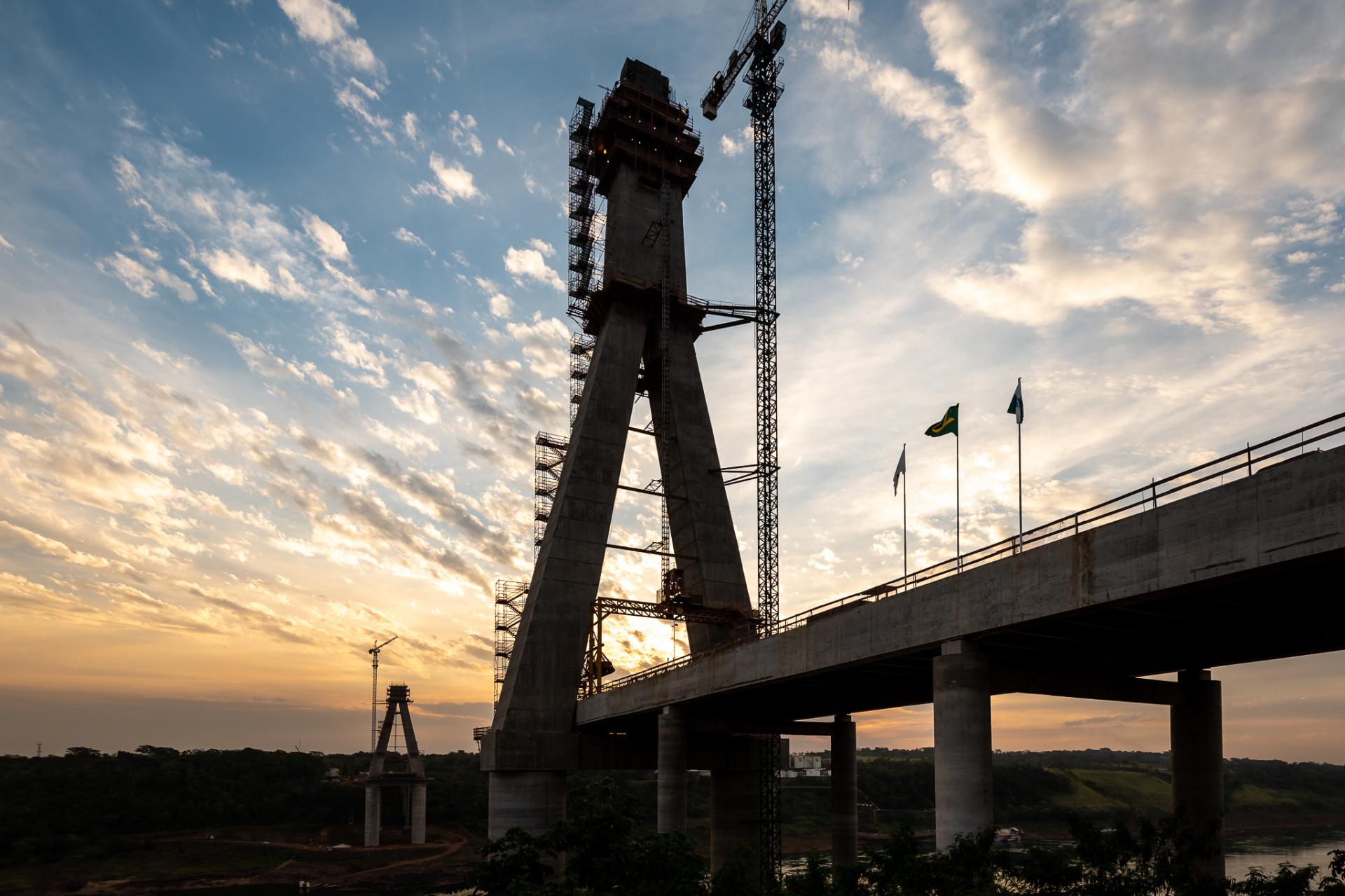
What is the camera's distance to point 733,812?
5484 cm

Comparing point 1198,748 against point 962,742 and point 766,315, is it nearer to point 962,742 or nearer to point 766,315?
point 962,742

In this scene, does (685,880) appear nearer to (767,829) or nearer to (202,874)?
(767,829)

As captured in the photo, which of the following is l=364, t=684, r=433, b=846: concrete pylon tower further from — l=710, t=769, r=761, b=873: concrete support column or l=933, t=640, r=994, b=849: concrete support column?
l=933, t=640, r=994, b=849: concrete support column

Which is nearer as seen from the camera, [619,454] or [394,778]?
[619,454]

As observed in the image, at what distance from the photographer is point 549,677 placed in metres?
52.7

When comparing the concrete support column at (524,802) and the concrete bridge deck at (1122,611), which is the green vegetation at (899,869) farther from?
the concrete support column at (524,802)

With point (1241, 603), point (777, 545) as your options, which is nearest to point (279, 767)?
point (777, 545)

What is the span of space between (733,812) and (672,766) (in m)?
12.0

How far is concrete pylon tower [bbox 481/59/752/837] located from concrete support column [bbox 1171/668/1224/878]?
28.3 m

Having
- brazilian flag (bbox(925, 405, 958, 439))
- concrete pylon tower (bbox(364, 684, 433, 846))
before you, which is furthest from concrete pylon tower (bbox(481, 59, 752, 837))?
concrete pylon tower (bbox(364, 684, 433, 846))

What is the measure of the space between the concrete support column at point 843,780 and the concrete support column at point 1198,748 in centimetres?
2179

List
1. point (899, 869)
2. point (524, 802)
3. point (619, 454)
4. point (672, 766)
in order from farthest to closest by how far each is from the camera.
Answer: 1. point (619, 454)
2. point (524, 802)
3. point (672, 766)
4. point (899, 869)

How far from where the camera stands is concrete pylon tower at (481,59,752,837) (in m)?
51.8

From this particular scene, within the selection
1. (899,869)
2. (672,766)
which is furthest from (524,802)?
(899,869)
